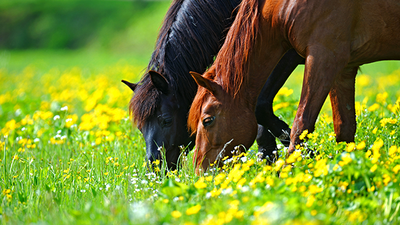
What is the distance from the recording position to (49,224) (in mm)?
2045

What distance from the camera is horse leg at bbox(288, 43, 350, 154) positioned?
2.96 m

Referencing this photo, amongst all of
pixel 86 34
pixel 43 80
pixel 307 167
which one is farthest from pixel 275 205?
pixel 86 34

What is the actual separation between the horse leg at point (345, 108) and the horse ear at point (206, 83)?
4.01ft

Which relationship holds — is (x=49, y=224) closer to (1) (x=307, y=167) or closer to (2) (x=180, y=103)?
(1) (x=307, y=167)

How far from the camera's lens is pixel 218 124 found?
134 inches

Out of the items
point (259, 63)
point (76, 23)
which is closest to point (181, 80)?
point (259, 63)

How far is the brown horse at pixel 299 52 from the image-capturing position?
2.98 m

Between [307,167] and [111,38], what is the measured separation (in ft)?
116

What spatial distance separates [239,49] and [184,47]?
2.82ft

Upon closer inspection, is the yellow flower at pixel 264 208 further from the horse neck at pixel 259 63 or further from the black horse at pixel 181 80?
the black horse at pixel 181 80

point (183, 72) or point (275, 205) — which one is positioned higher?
point (183, 72)

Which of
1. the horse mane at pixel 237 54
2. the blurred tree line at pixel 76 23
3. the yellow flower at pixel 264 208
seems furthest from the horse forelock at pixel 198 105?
the blurred tree line at pixel 76 23

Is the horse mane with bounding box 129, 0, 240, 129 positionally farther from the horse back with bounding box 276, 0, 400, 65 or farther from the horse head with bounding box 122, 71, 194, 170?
the horse back with bounding box 276, 0, 400, 65

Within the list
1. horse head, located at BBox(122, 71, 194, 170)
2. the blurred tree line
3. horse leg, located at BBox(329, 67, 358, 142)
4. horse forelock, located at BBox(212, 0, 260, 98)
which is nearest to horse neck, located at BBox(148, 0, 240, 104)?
horse head, located at BBox(122, 71, 194, 170)
